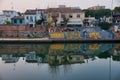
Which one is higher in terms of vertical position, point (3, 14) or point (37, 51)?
point (3, 14)

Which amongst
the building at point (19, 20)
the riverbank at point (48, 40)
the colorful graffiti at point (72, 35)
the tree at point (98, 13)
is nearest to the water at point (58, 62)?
the riverbank at point (48, 40)

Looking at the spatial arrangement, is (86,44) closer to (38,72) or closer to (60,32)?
(60,32)

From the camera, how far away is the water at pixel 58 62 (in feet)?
22.8

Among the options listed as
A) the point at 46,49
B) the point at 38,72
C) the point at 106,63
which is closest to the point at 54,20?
the point at 46,49

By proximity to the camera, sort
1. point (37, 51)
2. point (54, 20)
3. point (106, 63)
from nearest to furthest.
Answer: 1. point (106, 63)
2. point (37, 51)
3. point (54, 20)

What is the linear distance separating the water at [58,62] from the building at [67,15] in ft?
14.7

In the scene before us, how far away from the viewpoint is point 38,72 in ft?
25.0

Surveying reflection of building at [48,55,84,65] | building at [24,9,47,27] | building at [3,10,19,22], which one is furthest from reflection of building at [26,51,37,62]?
building at [3,10,19,22]

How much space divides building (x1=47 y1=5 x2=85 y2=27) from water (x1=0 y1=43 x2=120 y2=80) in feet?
14.7

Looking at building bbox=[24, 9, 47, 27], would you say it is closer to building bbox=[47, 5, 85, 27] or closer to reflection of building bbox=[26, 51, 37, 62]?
building bbox=[47, 5, 85, 27]

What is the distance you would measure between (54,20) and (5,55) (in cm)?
775

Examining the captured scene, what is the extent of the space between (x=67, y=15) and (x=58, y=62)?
10.3 meters

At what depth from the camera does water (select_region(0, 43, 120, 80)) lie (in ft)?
22.8

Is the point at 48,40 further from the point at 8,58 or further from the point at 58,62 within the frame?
the point at 58,62
